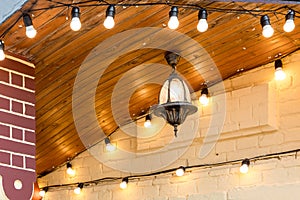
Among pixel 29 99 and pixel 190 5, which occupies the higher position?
pixel 190 5

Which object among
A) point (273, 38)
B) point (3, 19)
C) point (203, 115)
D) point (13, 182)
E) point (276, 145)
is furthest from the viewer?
point (203, 115)

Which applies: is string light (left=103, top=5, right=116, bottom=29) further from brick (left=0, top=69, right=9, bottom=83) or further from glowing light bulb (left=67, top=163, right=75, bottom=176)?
glowing light bulb (left=67, top=163, right=75, bottom=176)

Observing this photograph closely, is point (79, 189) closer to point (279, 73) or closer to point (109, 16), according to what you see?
point (279, 73)

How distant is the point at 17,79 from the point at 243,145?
68.9 inches

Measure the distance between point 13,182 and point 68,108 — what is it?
43.6 inches

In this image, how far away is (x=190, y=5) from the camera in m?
3.35

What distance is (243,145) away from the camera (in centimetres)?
452

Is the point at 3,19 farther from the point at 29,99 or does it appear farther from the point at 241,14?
the point at 241,14

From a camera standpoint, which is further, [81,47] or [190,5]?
[81,47]

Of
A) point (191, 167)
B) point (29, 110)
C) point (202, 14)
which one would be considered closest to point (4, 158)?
point (29, 110)

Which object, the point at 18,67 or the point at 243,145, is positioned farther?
the point at 243,145

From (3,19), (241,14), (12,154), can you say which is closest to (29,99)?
(12,154)

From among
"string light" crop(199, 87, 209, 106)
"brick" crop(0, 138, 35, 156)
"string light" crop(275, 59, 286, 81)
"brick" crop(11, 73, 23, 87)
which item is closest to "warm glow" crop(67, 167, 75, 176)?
"string light" crop(199, 87, 209, 106)

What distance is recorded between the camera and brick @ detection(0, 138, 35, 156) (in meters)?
3.46
